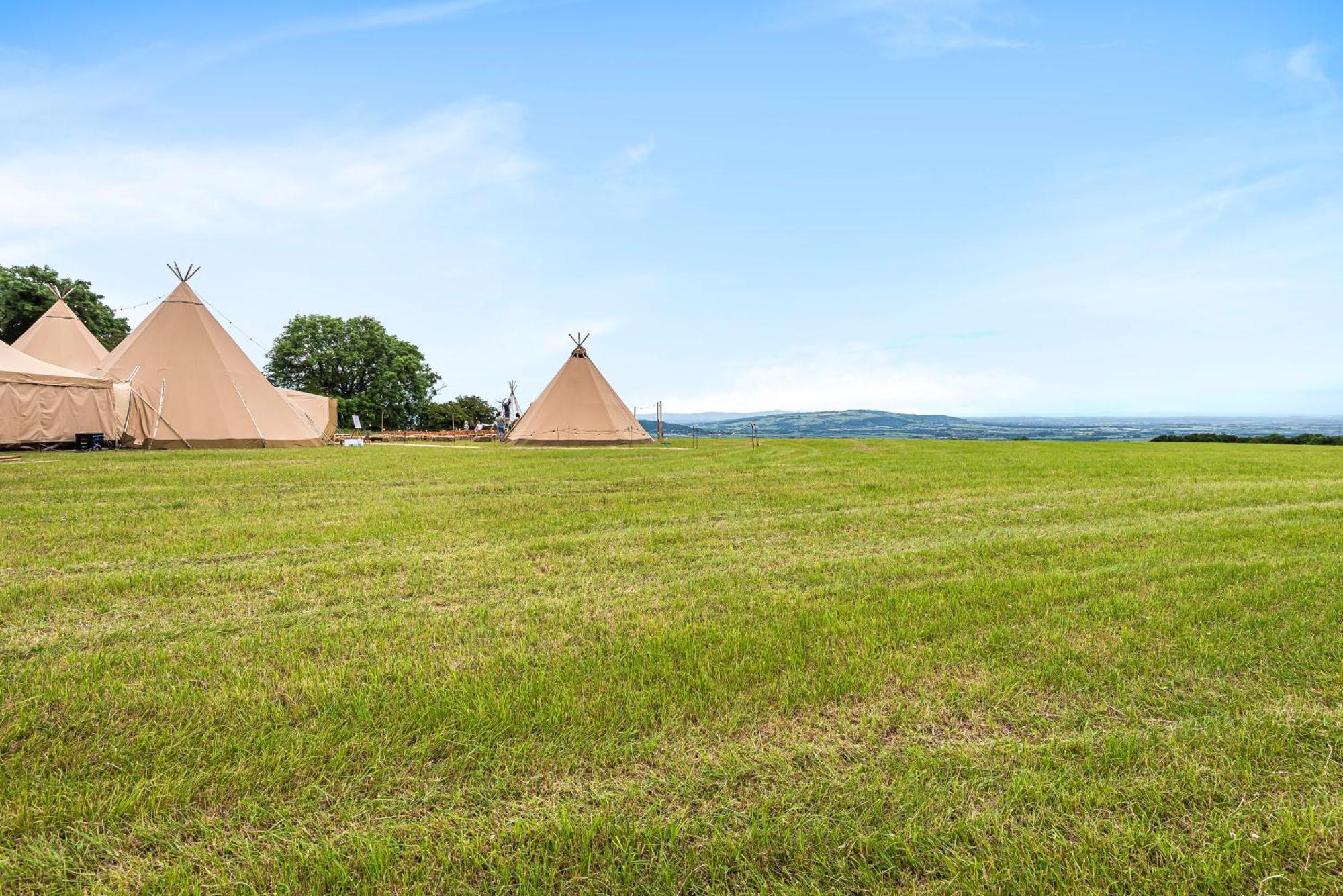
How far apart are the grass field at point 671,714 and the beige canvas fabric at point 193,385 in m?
16.5

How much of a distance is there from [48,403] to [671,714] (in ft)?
70.2

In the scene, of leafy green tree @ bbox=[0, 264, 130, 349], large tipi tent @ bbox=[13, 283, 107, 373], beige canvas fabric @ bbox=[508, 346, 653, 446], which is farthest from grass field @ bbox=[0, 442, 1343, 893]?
leafy green tree @ bbox=[0, 264, 130, 349]

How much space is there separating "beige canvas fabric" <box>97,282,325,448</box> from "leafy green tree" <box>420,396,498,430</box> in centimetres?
2057

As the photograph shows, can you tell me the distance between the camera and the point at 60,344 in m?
21.7

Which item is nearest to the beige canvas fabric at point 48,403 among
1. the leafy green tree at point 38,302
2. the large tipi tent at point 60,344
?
the large tipi tent at point 60,344

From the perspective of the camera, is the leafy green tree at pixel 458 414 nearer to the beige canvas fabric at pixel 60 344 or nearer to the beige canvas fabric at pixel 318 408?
the beige canvas fabric at pixel 318 408

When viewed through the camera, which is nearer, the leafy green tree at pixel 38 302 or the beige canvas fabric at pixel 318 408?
the beige canvas fabric at pixel 318 408

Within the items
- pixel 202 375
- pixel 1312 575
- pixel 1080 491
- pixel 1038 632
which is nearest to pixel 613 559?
pixel 1038 632

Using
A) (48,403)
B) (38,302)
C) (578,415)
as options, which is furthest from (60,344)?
(578,415)

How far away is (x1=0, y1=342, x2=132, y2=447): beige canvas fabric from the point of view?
14.8 metres

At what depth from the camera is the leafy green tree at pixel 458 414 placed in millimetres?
41031

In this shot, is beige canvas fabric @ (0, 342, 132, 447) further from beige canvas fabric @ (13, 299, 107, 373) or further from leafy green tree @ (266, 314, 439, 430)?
leafy green tree @ (266, 314, 439, 430)

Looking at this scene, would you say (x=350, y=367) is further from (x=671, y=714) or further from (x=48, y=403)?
(x=671, y=714)

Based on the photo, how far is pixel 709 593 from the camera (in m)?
3.36
